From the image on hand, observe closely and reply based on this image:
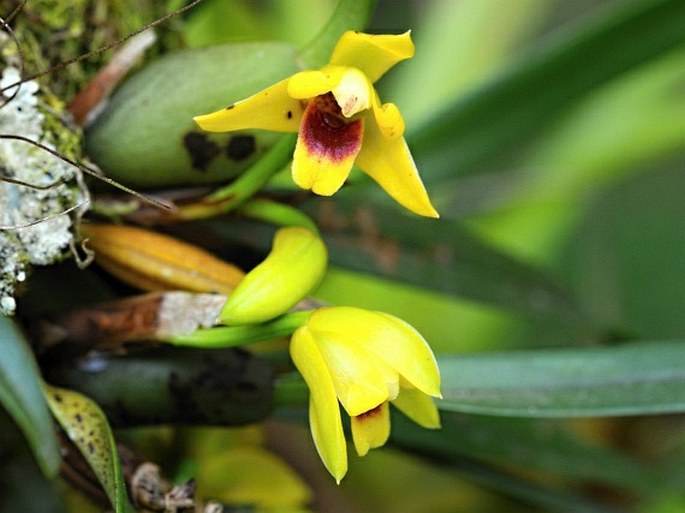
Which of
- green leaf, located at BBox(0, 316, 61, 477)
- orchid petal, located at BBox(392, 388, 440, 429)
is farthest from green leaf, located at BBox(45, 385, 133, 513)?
orchid petal, located at BBox(392, 388, 440, 429)

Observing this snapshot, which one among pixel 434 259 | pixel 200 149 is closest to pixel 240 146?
→ pixel 200 149

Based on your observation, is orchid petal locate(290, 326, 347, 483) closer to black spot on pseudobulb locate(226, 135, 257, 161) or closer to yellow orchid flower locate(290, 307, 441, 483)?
yellow orchid flower locate(290, 307, 441, 483)

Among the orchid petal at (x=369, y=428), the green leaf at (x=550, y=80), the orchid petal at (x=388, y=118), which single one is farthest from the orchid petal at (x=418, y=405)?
the green leaf at (x=550, y=80)

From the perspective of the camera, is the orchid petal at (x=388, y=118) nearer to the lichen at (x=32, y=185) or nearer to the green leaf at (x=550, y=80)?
the lichen at (x=32, y=185)

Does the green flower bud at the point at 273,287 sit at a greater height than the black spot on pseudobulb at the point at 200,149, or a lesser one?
lesser

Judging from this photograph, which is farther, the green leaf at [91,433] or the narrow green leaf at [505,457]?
the narrow green leaf at [505,457]
